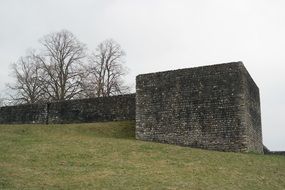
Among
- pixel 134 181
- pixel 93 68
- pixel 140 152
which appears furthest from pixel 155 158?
pixel 93 68

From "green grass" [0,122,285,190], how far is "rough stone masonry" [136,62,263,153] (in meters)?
1.42

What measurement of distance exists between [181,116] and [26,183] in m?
11.6

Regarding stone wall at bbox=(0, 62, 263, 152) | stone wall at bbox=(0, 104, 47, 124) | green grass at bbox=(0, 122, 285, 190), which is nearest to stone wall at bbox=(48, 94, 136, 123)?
stone wall at bbox=(0, 104, 47, 124)

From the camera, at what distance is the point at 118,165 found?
20.3 metres

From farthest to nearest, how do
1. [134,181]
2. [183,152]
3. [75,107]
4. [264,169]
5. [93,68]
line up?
[93,68] < [75,107] < [183,152] < [264,169] < [134,181]

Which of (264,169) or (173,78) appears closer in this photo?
(264,169)

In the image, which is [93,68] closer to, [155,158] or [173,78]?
[173,78]

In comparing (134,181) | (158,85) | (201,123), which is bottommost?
(134,181)

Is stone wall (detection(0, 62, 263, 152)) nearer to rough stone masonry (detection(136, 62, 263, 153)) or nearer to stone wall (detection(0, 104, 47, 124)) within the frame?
rough stone masonry (detection(136, 62, 263, 153))

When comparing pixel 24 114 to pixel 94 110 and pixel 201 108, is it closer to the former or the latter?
pixel 94 110

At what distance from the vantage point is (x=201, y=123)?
2603 cm

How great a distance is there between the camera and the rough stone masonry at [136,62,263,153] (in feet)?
83.5

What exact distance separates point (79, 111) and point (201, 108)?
345 inches

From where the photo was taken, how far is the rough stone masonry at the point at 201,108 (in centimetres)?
2545
